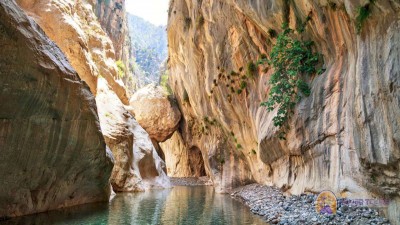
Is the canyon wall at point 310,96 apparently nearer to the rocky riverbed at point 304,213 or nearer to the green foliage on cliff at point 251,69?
the green foliage on cliff at point 251,69

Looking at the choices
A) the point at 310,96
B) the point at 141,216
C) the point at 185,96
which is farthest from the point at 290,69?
the point at 185,96

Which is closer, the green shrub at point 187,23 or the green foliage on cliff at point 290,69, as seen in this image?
the green foliage on cliff at point 290,69

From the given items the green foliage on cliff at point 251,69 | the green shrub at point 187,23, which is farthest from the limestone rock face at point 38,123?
the green shrub at point 187,23

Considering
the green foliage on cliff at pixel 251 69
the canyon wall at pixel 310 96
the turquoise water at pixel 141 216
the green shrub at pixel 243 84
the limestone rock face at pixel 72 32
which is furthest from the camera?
the limestone rock face at pixel 72 32

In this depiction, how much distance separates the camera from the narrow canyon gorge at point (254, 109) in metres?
9.65

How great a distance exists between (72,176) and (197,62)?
19.2m

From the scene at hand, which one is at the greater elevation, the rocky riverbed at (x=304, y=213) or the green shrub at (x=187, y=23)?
the green shrub at (x=187, y=23)

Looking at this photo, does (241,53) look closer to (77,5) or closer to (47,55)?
(47,55)

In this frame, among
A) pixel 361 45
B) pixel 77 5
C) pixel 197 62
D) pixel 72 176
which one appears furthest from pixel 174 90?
pixel 361 45

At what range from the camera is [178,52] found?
3769 cm

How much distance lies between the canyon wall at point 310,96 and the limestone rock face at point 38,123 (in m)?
10.7

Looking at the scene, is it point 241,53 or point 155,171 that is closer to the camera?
point 241,53

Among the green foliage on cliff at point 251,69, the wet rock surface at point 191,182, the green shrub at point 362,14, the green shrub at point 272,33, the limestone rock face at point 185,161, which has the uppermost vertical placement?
the green shrub at point 272,33

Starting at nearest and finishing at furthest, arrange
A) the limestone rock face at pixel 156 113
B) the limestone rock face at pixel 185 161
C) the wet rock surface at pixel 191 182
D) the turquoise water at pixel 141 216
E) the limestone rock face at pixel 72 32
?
the turquoise water at pixel 141 216 → the limestone rock face at pixel 72 32 → the wet rock surface at pixel 191 182 → the limestone rock face at pixel 156 113 → the limestone rock face at pixel 185 161
